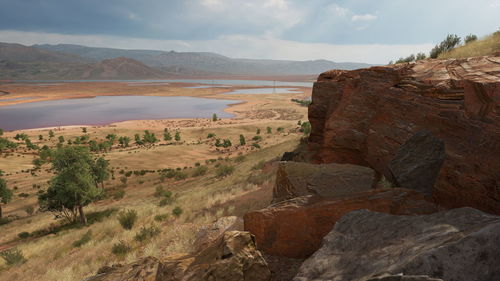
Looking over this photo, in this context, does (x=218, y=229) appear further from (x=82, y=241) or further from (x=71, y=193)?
(x=71, y=193)

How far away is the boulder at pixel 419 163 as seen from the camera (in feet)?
20.9

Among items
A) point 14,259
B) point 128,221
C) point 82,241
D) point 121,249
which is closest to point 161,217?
point 128,221

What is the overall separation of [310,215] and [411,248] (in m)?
2.72

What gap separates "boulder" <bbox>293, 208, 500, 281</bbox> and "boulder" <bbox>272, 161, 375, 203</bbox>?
6.64 feet

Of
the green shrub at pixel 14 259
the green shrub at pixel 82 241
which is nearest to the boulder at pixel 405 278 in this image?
the green shrub at pixel 82 241

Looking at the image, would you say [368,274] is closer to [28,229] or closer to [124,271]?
[124,271]

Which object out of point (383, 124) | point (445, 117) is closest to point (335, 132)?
point (383, 124)

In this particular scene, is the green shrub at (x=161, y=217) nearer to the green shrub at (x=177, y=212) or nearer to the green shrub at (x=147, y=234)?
the green shrub at (x=177, y=212)

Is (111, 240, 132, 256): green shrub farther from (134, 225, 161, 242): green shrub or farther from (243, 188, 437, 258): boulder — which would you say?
(243, 188, 437, 258): boulder

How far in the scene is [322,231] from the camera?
6.11 metres

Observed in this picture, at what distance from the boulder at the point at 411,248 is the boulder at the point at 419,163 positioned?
210cm

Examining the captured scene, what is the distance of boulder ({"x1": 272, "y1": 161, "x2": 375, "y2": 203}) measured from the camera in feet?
23.8

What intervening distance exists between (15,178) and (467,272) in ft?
179

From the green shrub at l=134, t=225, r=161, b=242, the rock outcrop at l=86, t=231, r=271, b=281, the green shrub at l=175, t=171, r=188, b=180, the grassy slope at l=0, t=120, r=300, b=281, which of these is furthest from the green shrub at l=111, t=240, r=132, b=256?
the green shrub at l=175, t=171, r=188, b=180
